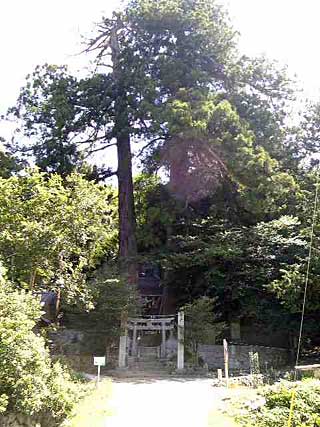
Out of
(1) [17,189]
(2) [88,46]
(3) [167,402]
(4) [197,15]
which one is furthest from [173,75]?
(3) [167,402]

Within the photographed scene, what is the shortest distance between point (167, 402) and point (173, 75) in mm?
13501

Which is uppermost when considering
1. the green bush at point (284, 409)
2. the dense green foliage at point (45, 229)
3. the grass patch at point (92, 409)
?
the dense green foliage at point (45, 229)

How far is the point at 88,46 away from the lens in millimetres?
23188

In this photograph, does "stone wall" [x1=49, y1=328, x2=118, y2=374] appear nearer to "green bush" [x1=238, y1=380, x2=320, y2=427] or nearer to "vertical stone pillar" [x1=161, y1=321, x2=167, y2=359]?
"vertical stone pillar" [x1=161, y1=321, x2=167, y2=359]

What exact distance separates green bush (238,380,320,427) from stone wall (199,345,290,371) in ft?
25.9

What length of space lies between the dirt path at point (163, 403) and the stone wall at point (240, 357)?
354cm

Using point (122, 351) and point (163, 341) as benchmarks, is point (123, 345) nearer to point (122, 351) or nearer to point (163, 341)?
point (122, 351)

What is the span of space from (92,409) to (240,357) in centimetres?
974

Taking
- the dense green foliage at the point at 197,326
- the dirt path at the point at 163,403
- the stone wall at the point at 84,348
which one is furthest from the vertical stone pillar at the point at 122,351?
the dirt path at the point at 163,403

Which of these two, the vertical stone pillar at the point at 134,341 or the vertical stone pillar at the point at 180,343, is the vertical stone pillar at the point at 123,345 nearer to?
the vertical stone pillar at the point at 134,341

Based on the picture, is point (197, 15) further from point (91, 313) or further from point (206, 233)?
point (91, 313)

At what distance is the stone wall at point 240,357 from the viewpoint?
683 inches

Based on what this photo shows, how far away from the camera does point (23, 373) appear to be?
734cm

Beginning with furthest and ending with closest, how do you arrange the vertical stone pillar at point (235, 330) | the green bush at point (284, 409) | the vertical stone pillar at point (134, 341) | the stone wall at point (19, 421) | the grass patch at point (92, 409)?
the vertical stone pillar at point (235, 330) → the vertical stone pillar at point (134, 341) → the grass patch at point (92, 409) → the green bush at point (284, 409) → the stone wall at point (19, 421)
